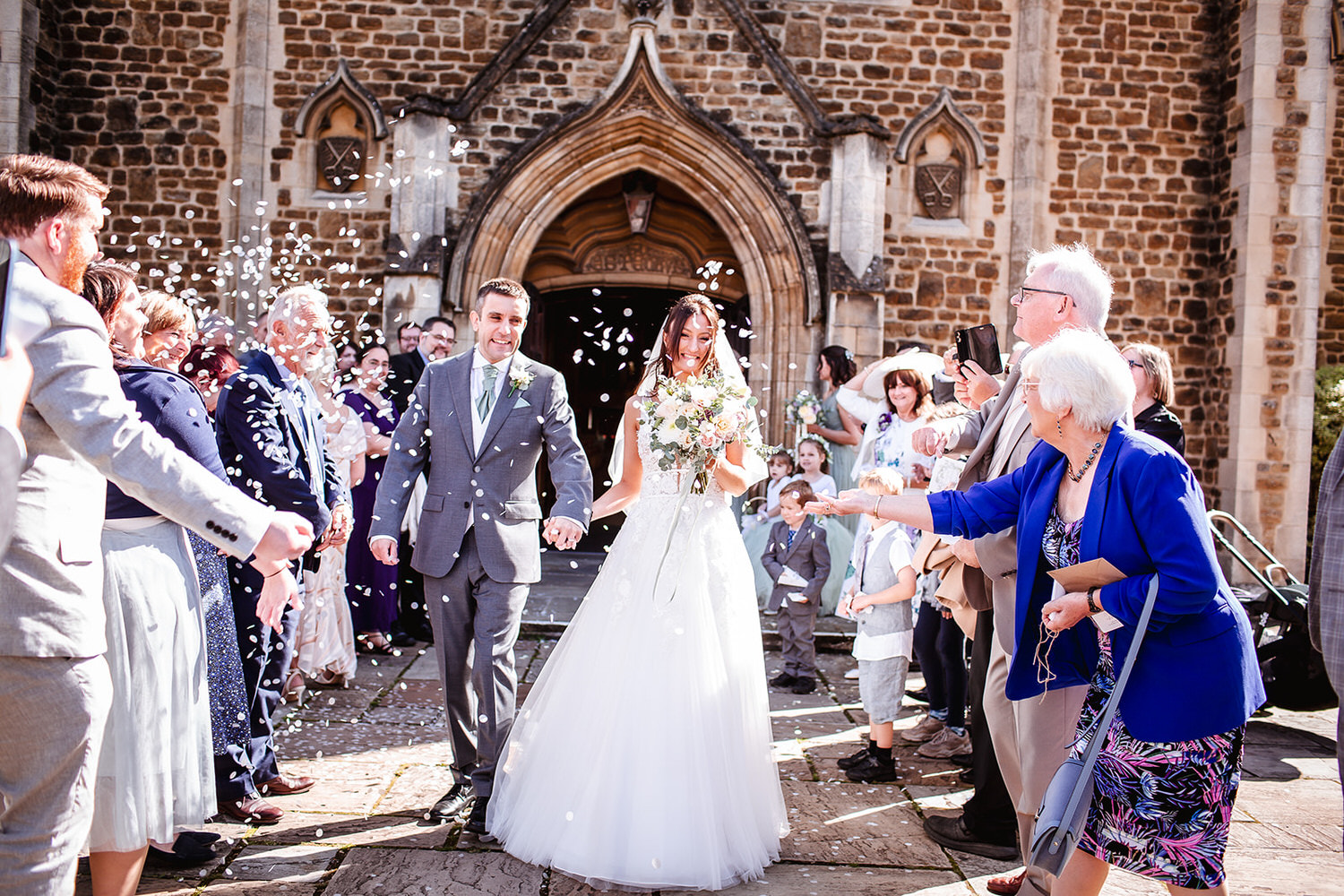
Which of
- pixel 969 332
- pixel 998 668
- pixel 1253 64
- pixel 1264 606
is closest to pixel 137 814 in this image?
pixel 998 668

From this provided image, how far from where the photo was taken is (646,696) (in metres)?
3.36

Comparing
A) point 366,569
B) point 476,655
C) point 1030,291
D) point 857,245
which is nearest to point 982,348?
point 1030,291

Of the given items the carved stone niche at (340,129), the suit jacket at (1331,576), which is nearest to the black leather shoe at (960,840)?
the suit jacket at (1331,576)

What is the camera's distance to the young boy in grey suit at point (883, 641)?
4.38 meters

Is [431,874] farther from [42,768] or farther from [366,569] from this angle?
[366,569]

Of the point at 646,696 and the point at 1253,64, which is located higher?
the point at 1253,64

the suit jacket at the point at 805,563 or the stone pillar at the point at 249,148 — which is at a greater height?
the stone pillar at the point at 249,148

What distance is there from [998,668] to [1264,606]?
123 inches

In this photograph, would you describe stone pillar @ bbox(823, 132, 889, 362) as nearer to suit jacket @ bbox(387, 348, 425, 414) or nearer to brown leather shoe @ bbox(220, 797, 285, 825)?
suit jacket @ bbox(387, 348, 425, 414)

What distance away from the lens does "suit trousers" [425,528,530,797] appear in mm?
3789

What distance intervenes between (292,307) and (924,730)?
145 inches

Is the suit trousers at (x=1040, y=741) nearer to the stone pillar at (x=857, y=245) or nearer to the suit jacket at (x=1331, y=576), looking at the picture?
the suit jacket at (x=1331, y=576)

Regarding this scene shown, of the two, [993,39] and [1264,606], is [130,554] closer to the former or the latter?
[1264,606]

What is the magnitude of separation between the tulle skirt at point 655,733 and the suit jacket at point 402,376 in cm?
385
